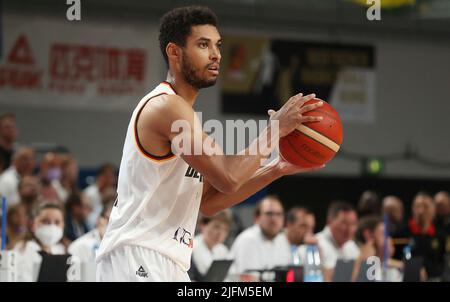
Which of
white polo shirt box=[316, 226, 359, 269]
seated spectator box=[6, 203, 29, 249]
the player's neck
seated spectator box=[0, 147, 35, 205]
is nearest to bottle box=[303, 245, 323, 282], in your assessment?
white polo shirt box=[316, 226, 359, 269]

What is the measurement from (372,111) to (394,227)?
582cm

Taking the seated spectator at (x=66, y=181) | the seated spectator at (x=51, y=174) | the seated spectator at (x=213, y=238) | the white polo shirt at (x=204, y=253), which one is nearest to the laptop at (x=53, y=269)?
the white polo shirt at (x=204, y=253)

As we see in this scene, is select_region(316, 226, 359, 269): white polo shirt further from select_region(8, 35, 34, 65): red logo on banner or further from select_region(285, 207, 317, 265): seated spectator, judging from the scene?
select_region(8, 35, 34, 65): red logo on banner

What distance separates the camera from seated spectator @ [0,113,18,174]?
32.0ft

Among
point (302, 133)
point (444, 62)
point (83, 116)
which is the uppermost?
point (444, 62)

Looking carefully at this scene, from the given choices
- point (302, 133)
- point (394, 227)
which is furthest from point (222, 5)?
point (302, 133)

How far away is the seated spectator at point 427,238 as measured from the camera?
Answer: 8.36 meters

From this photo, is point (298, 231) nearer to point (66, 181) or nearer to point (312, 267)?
point (312, 267)

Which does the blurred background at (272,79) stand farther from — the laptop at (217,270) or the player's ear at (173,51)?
the player's ear at (173,51)

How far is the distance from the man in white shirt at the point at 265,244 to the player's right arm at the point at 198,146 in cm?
A: 495

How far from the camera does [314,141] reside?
4.08 m

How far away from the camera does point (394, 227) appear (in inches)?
403

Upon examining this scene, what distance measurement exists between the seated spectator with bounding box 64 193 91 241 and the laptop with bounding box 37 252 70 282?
124 inches
